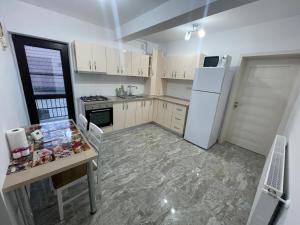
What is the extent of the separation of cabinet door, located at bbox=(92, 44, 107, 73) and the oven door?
930 mm

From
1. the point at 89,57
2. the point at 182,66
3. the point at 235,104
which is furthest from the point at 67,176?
the point at 235,104

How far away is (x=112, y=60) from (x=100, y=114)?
52.8 inches

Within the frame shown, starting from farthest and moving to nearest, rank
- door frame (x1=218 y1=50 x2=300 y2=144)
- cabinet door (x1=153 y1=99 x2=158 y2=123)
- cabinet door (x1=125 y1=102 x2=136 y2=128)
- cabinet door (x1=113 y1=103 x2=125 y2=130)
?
1. cabinet door (x1=153 y1=99 x2=158 y2=123)
2. cabinet door (x1=125 y1=102 x2=136 y2=128)
3. cabinet door (x1=113 y1=103 x2=125 y2=130)
4. door frame (x1=218 y1=50 x2=300 y2=144)

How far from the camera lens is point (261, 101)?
2.67m

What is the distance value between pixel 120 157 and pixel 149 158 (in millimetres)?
548

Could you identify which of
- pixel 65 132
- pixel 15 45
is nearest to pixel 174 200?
pixel 65 132

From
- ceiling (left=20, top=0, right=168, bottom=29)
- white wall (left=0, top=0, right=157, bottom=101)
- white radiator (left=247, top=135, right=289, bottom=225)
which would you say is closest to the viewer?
white radiator (left=247, top=135, right=289, bottom=225)

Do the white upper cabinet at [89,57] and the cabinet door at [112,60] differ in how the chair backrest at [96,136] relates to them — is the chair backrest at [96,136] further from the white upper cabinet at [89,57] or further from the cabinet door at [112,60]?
the cabinet door at [112,60]

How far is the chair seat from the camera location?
1248 mm

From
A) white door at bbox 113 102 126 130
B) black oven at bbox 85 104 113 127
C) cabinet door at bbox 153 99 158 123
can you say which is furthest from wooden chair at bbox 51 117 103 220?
cabinet door at bbox 153 99 158 123

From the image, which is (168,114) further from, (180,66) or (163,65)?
(163,65)

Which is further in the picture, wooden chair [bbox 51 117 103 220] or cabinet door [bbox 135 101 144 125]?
cabinet door [bbox 135 101 144 125]

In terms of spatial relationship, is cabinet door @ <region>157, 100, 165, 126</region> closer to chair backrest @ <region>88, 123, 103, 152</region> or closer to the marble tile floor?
the marble tile floor

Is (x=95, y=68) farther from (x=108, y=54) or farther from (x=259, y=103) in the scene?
(x=259, y=103)
